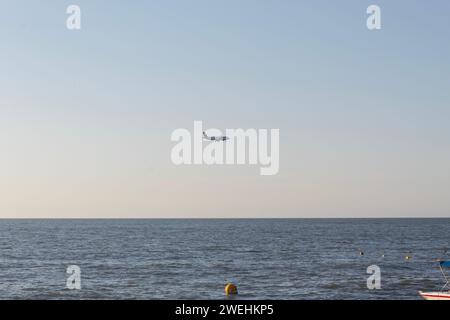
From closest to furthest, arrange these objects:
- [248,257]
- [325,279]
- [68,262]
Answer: [325,279], [68,262], [248,257]

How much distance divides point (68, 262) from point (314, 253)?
3789 cm

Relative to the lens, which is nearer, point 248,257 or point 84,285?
point 84,285

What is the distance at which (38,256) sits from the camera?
8769 cm

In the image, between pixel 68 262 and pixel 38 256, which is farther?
pixel 38 256

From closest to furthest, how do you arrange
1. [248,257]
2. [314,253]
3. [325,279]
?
[325,279]
[248,257]
[314,253]

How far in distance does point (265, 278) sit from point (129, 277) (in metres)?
14.0
